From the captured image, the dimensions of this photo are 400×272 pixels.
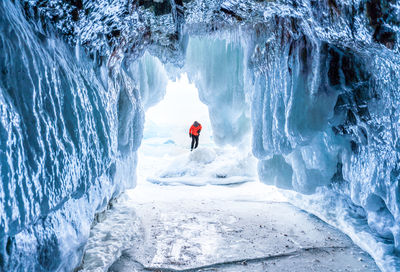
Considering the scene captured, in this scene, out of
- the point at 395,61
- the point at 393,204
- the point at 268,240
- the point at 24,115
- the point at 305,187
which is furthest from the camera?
the point at 305,187

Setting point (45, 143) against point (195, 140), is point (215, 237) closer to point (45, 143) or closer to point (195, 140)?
point (45, 143)

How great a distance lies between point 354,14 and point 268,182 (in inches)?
194

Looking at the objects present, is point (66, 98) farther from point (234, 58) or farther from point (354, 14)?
point (234, 58)

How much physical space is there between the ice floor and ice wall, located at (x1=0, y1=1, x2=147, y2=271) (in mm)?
917

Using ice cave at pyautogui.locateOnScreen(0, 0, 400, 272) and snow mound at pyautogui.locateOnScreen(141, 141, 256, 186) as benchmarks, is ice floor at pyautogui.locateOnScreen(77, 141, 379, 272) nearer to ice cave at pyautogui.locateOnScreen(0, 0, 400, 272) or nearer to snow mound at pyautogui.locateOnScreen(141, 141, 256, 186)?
ice cave at pyautogui.locateOnScreen(0, 0, 400, 272)

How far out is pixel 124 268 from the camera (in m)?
2.93

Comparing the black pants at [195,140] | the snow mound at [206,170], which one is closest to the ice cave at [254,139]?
the snow mound at [206,170]

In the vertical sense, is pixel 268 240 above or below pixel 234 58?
below

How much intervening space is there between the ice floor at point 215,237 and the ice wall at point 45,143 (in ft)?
3.01

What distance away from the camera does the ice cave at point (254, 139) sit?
174 cm

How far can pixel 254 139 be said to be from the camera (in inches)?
217

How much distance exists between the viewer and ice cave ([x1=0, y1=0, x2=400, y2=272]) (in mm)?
1738

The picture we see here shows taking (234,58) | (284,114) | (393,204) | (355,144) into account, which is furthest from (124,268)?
(234,58)

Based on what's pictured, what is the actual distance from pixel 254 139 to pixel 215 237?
97.4 inches
